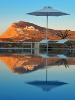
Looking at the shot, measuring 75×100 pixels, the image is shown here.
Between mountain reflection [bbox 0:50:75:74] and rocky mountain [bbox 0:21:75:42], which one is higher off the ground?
mountain reflection [bbox 0:50:75:74]

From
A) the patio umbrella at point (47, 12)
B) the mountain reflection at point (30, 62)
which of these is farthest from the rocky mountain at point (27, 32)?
the mountain reflection at point (30, 62)

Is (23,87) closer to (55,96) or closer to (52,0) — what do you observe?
(55,96)

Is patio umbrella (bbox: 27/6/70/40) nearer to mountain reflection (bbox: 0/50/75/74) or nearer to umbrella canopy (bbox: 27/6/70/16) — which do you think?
umbrella canopy (bbox: 27/6/70/16)

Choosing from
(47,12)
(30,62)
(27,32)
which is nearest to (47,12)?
(47,12)

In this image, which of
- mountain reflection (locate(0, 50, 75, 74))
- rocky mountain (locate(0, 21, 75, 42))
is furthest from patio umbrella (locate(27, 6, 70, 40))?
rocky mountain (locate(0, 21, 75, 42))

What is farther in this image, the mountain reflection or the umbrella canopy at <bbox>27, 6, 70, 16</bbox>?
the umbrella canopy at <bbox>27, 6, 70, 16</bbox>

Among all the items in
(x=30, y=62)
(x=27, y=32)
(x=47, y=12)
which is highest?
(x=47, y=12)

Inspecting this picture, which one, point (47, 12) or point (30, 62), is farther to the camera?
point (47, 12)

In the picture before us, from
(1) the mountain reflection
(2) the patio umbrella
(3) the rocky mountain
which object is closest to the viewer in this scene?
(1) the mountain reflection

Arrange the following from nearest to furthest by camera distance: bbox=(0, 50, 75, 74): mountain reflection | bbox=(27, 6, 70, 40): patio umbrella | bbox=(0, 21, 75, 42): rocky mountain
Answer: bbox=(0, 50, 75, 74): mountain reflection → bbox=(27, 6, 70, 40): patio umbrella → bbox=(0, 21, 75, 42): rocky mountain

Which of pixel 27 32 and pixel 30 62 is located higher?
pixel 30 62

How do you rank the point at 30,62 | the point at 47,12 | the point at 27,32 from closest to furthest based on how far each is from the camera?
the point at 30,62
the point at 47,12
the point at 27,32

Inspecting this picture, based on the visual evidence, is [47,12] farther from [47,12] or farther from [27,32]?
[27,32]

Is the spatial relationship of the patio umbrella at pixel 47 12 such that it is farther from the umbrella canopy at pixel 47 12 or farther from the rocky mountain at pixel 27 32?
the rocky mountain at pixel 27 32
